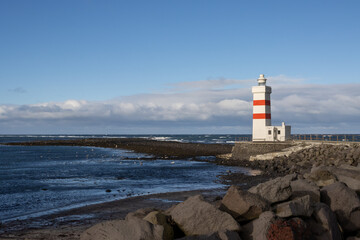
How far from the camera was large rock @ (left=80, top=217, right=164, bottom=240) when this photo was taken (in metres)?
7.15

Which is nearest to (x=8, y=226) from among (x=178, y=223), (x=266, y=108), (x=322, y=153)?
(x=178, y=223)

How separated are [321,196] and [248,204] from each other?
260cm

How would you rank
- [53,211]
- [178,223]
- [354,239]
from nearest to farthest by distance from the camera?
[178,223]
[354,239]
[53,211]

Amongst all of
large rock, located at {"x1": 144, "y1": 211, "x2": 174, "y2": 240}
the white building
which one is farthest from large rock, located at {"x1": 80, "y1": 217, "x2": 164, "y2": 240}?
the white building

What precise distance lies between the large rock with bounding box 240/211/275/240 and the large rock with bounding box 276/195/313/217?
47 cm

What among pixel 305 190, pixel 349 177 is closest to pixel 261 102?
pixel 349 177

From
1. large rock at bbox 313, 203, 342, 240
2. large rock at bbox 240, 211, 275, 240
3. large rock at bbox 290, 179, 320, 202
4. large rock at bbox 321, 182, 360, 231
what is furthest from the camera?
large rock at bbox 290, 179, 320, 202

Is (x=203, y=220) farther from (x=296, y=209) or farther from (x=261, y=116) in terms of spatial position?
(x=261, y=116)

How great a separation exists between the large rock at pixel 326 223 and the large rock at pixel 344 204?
769 mm

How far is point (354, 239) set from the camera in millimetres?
9109

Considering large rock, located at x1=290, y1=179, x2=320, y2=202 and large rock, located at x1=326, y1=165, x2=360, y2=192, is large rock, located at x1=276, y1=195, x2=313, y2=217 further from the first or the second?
large rock, located at x1=326, y1=165, x2=360, y2=192

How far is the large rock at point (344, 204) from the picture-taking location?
958 cm

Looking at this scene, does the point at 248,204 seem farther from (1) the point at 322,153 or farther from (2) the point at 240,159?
(2) the point at 240,159

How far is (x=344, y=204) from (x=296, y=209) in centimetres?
209
